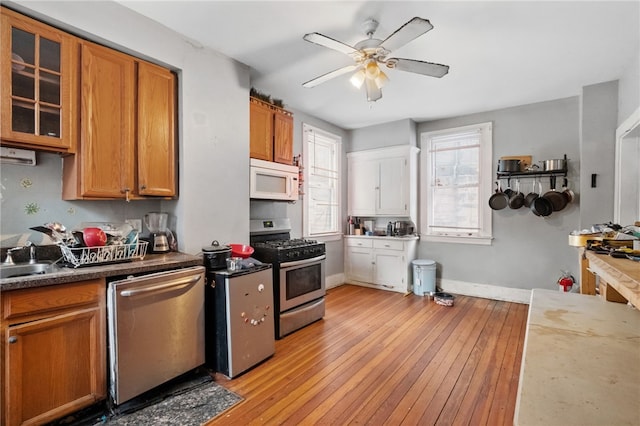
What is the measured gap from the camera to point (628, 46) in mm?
2641

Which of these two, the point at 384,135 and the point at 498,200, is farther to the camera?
the point at 384,135

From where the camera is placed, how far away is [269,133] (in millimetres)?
3373

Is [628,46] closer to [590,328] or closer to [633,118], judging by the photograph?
[633,118]

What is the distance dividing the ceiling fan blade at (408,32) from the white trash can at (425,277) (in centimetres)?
317

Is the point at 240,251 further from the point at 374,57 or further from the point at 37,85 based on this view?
the point at 374,57

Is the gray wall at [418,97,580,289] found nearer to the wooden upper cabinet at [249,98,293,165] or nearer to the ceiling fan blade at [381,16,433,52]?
the wooden upper cabinet at [249,98,293,165]

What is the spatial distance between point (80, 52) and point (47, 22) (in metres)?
0.21

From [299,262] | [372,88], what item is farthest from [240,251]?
[372,88]

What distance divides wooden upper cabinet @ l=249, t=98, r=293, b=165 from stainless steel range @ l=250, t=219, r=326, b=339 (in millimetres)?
797

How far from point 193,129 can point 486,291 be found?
14.1 feet

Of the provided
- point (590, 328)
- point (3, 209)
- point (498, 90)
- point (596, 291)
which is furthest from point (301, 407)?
point (498, 90)

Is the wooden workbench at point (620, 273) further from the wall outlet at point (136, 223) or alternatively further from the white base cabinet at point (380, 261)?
the white base cabinet at point (380, 261)

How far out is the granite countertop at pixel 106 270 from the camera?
154 centimetres

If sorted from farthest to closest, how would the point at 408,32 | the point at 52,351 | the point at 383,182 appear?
the point at 383,182 < the point at 408,32 < the point at 52,351
